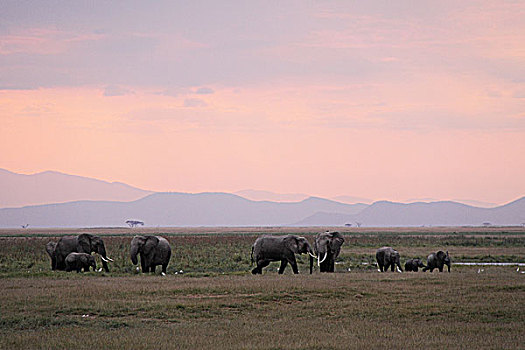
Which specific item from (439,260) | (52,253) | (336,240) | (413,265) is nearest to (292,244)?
(336,240)

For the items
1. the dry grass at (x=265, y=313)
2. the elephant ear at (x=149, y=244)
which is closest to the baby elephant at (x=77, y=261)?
the elephant ear at (x=149, y=244)

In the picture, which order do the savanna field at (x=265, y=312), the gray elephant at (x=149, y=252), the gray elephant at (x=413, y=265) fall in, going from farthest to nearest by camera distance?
the gray elephant at (x=413, y=265)
the gray elephant at (x=149, y=252)
the savanna field at (x=265, y=312)

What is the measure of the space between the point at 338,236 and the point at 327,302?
16.0 m

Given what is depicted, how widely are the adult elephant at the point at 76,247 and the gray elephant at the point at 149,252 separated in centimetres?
253

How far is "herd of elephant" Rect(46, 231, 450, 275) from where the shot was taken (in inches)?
1437

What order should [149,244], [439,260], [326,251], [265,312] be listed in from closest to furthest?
[265,312] < [149,244] < [326,251] < [439,260]

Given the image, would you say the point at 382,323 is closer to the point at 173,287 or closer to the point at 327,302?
the point at 327,302

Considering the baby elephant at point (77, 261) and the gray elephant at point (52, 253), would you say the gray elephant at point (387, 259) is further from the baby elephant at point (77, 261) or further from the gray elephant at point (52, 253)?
the gray elephant at point (52, 253)

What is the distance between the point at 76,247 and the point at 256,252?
36.4 feet

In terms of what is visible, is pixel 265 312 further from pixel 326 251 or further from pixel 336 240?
pixel 336 240

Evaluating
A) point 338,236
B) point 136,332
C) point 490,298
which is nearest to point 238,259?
point 338,236

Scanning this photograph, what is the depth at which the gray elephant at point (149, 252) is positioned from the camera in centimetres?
3828

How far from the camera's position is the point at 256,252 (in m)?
36.8

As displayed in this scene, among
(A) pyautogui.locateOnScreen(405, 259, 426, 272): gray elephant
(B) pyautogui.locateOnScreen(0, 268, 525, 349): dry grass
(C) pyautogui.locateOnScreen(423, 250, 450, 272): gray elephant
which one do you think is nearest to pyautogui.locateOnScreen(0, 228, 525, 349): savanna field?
(B) pyautogui.locateOnScreen(0, 268, 525, 349): dry grass
